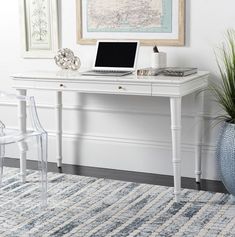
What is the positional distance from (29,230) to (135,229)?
563 millimetres

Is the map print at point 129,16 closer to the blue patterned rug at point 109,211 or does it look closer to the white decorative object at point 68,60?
the white decorative object at point 68,60

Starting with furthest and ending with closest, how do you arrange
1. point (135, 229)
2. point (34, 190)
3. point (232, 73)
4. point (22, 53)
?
point (22, 53) < point (34, 190) < point (232, 73) < point (135, 229)

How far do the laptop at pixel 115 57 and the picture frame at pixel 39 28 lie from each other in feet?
1.63

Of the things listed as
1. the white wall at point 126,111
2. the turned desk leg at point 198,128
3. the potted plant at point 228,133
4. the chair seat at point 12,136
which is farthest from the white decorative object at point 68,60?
the potted plant at point 228,133

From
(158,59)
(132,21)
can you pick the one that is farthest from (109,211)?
(132,21)

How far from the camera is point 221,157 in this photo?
11.4ft

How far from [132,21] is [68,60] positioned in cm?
52

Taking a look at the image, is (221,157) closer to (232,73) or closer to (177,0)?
(232,73)

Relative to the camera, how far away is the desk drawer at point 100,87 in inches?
134

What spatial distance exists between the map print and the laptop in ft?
0.58

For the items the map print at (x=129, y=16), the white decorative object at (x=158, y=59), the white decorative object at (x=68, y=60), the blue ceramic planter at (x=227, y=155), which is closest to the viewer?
the blue ceramic planter at (x=227, y=155)

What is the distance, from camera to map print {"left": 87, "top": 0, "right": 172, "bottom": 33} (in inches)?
151

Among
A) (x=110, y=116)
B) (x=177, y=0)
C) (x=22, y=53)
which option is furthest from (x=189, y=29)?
(x=22, y=53)

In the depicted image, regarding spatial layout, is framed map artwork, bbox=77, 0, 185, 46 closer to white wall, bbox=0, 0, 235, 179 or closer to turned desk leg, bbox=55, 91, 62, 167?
white wall, bbox=0, 0, 235, 179
